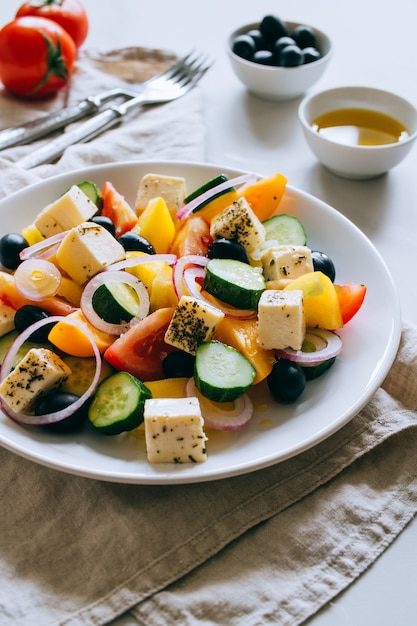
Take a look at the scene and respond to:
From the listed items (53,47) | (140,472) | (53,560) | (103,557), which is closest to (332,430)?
(140,472)

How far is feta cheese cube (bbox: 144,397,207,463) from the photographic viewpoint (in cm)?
201

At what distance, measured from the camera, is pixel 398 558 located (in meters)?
2.07

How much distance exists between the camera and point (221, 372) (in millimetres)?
2168

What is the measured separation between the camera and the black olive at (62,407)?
215cm

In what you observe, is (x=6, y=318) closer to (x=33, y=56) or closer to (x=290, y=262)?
(x=290, y=262)

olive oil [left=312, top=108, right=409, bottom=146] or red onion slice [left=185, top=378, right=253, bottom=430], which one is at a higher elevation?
olive oil [left=312, top=108, right=409, bottom=146]

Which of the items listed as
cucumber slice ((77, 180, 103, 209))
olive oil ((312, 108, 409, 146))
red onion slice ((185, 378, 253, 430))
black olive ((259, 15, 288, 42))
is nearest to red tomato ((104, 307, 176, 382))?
red onion slice ((185, 378, 253, 430))

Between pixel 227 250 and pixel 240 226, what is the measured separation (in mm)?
105

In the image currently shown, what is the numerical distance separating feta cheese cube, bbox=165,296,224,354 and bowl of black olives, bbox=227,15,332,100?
206 cm

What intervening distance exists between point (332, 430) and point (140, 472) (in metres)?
0.57

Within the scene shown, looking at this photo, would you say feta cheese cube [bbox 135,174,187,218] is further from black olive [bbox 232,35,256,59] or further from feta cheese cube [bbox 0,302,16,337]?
black olive [bbox 232,35,256,59]

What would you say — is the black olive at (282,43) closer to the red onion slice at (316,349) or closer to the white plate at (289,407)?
the white plate at (289,407)

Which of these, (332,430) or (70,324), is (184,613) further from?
(70,324)

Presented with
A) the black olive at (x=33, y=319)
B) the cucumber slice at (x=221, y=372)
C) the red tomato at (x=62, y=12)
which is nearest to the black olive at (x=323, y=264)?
the cucumber slice at (x=221, y=372)
